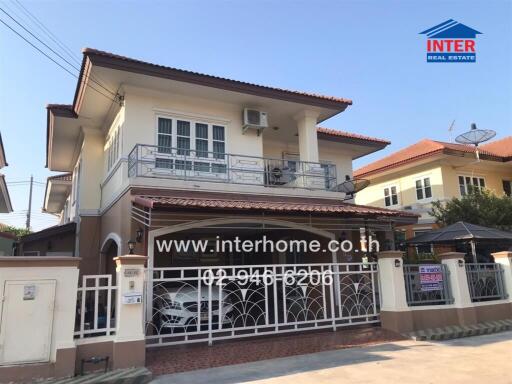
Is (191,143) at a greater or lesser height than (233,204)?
greater

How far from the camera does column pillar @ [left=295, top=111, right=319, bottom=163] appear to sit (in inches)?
507

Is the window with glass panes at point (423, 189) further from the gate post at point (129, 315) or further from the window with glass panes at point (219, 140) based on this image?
the gate post at point (129, 315)

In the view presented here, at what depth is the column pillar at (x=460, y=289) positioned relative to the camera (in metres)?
9.62

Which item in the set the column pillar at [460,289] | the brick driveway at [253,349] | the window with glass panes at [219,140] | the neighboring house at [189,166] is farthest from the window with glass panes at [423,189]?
the brick driveway at [253,349]

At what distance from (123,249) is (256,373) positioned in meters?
5.08

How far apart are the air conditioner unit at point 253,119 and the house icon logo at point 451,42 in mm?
5674

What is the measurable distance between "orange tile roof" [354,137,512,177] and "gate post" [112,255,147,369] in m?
18.0

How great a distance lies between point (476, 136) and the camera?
15305 millimetres

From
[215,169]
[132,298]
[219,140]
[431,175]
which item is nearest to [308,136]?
[219,140]

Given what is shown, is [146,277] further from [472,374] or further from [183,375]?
[472,374]

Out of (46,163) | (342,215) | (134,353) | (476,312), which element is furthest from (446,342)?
(46,163)

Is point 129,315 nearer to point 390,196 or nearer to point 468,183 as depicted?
point 390,196

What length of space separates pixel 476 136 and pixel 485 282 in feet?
23.0

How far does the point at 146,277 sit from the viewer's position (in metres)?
7.55
